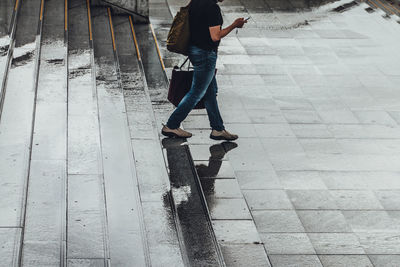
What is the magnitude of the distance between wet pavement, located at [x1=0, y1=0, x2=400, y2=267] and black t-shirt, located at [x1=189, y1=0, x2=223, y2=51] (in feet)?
4.45

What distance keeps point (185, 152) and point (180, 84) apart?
2.84ft

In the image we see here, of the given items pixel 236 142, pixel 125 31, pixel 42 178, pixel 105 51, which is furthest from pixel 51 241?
pixel 125 31

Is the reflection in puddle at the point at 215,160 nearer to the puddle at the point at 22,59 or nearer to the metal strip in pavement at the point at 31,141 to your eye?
the metal strip in pavement at the point at 31,141

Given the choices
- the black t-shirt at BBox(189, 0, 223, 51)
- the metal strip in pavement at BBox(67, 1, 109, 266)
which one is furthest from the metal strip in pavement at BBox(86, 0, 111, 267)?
the black t-shirt at BBox(189, 0, 223, 51)

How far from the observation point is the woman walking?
701 centimetres

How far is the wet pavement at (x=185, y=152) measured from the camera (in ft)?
19.8

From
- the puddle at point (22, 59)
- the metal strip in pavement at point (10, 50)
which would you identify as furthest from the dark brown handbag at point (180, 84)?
the puddle at point (22, 59)

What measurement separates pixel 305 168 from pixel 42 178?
3120 mm

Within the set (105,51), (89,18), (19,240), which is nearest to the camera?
(19,240)

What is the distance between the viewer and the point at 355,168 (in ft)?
25.2

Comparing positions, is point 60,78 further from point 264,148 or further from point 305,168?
point 305,168

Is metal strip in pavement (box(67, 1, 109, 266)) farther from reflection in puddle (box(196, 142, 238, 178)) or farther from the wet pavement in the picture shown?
reflection in puddle (box(196, 142, 238, 178))

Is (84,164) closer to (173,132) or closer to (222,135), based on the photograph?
(173,132)

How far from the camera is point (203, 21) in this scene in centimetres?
708
